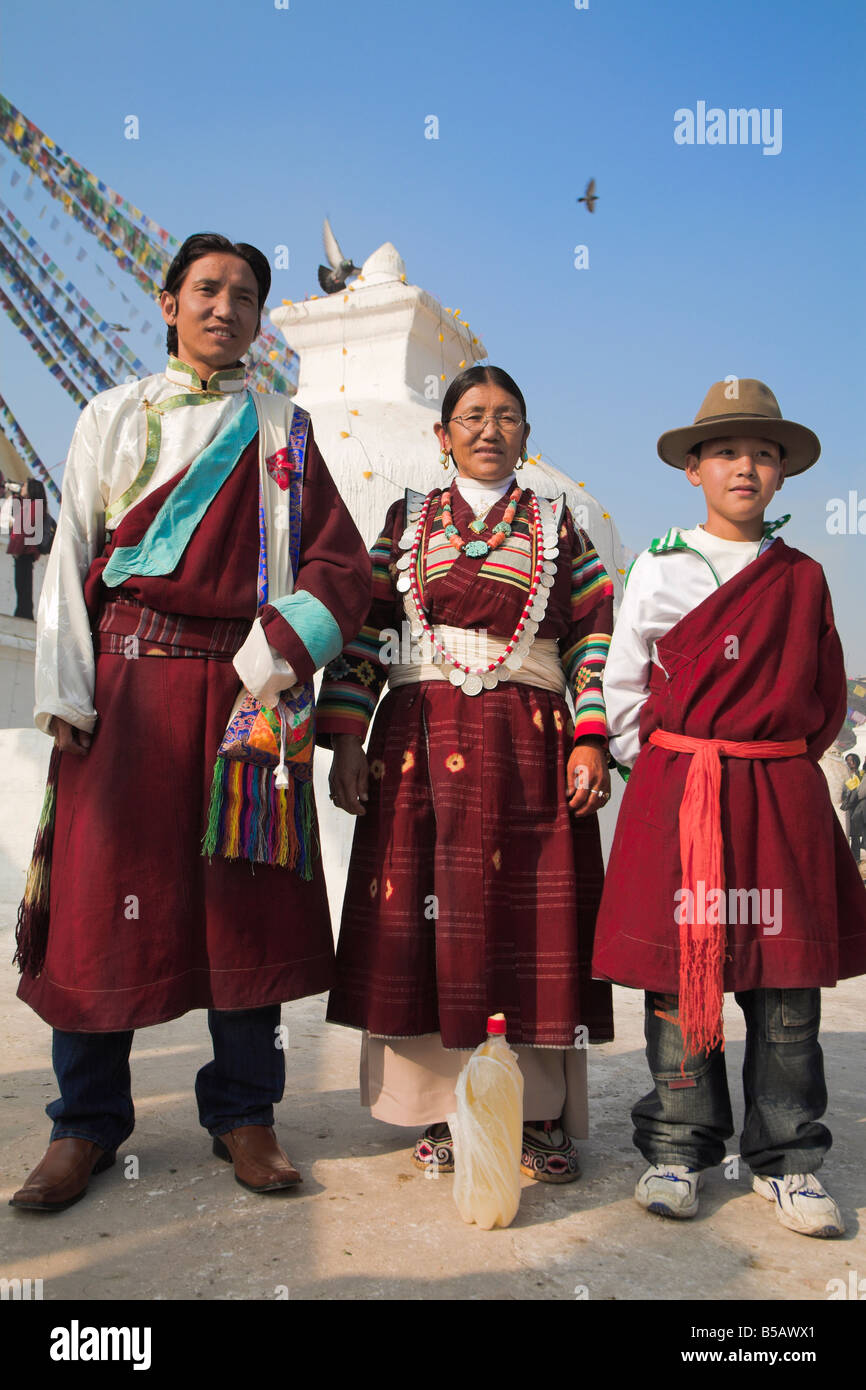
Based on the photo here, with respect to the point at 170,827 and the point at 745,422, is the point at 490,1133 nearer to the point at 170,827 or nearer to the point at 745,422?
the point at 170,827

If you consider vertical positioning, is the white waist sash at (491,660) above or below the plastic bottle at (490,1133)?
above

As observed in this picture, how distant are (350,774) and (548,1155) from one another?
3.64 ft

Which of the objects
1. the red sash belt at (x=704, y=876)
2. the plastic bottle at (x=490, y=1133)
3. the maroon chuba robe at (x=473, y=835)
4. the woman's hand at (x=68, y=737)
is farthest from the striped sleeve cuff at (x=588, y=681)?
the woman's hand at (x=68, y=737)

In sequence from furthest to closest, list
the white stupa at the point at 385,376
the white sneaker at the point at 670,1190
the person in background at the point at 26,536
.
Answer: the person in background at the point at 26,536 < the white stupa at the point at 385,376 < the white sneaker at the point at 670,1190

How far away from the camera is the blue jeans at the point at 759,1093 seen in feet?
8.20

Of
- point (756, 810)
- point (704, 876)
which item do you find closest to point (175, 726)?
point (704, 876)

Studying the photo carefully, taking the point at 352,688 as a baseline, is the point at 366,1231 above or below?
below

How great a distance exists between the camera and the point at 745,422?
8.66ft

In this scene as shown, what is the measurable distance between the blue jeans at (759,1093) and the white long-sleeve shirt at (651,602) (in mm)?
728

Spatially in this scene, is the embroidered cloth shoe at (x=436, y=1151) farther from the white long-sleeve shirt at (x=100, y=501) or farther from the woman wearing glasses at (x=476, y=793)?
the white long-sleeve shirt at (x=100, y=501)

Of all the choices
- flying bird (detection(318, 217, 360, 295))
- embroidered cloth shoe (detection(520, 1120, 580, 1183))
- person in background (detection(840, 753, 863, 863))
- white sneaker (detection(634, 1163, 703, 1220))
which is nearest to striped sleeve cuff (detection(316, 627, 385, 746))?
embroidered cloth shoe (detection(520, 1120, 580, 1183))

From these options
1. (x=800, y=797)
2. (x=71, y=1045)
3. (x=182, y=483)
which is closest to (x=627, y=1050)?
(x=800, y=797)

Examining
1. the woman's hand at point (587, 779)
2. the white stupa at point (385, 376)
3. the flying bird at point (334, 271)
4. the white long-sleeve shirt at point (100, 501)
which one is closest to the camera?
the white long-sleeve shirt at point (100, 501)

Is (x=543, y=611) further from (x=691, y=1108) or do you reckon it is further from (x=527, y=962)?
(x=691, y=1108)
